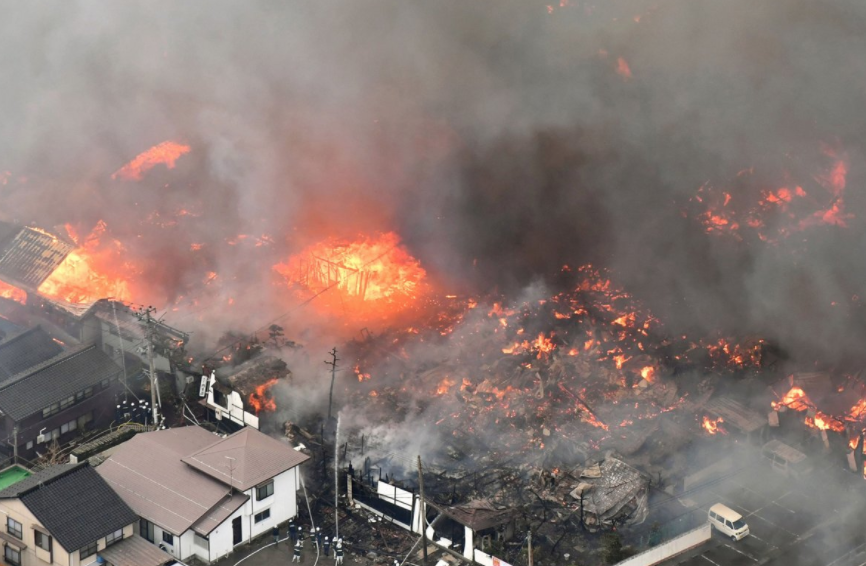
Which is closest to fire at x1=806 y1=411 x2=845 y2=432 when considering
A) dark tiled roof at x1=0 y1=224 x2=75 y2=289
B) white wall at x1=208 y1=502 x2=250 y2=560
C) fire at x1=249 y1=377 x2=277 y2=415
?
fire at x1=249 y1=377 x2=277 y2=415

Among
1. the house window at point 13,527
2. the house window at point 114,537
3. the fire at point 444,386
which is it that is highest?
the fire at point 444,386

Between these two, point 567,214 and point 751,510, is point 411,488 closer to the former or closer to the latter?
point 751,510

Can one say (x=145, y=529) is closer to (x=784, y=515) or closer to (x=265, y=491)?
(x=265, y=491)

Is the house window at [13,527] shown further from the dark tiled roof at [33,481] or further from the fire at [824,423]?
the fire at [824,423]

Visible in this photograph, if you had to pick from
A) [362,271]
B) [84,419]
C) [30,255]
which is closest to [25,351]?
[84,419]

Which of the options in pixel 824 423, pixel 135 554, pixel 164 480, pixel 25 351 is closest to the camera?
pixel 135 554

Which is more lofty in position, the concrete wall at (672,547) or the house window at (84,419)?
the house window at (84,419)

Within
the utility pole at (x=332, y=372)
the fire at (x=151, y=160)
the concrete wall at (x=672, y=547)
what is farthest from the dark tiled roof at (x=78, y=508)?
the fire at (x=151, y=160)
